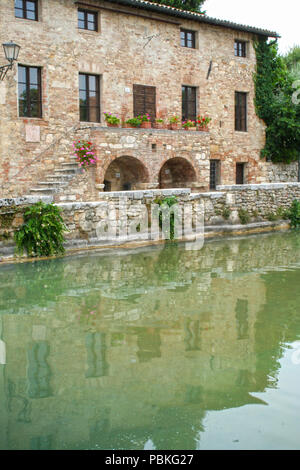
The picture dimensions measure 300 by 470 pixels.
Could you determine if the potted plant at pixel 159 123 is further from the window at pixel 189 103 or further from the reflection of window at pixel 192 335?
the reflection of window at pixel 192 335

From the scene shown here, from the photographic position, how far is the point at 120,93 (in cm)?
1773

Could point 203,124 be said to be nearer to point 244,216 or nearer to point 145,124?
point 145,124

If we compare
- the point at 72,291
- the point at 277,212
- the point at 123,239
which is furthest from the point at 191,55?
the point at 72,291

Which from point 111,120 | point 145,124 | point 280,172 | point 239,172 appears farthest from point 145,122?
point 280,172

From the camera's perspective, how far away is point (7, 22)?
15.0m

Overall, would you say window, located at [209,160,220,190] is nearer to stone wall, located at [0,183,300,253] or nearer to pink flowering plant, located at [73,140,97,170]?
stone wall, located at [0,183,300,253]

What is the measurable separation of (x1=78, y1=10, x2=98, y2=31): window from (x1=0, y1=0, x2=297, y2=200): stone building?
3 centimetres

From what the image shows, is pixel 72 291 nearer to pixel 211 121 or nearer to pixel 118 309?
pixel 118 309

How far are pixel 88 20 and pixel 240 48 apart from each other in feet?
24.1

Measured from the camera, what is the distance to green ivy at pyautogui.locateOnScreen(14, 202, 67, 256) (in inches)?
440

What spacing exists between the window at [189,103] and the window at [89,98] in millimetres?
3869

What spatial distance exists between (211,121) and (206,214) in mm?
6324

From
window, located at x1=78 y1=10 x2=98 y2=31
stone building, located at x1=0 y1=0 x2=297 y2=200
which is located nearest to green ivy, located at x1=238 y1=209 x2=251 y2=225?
stone building, located at x1=0 y1=0 x2=297 y2=200

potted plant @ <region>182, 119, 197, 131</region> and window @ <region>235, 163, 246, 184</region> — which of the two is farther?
window @ <region>235, 163, 246, 184</region>
